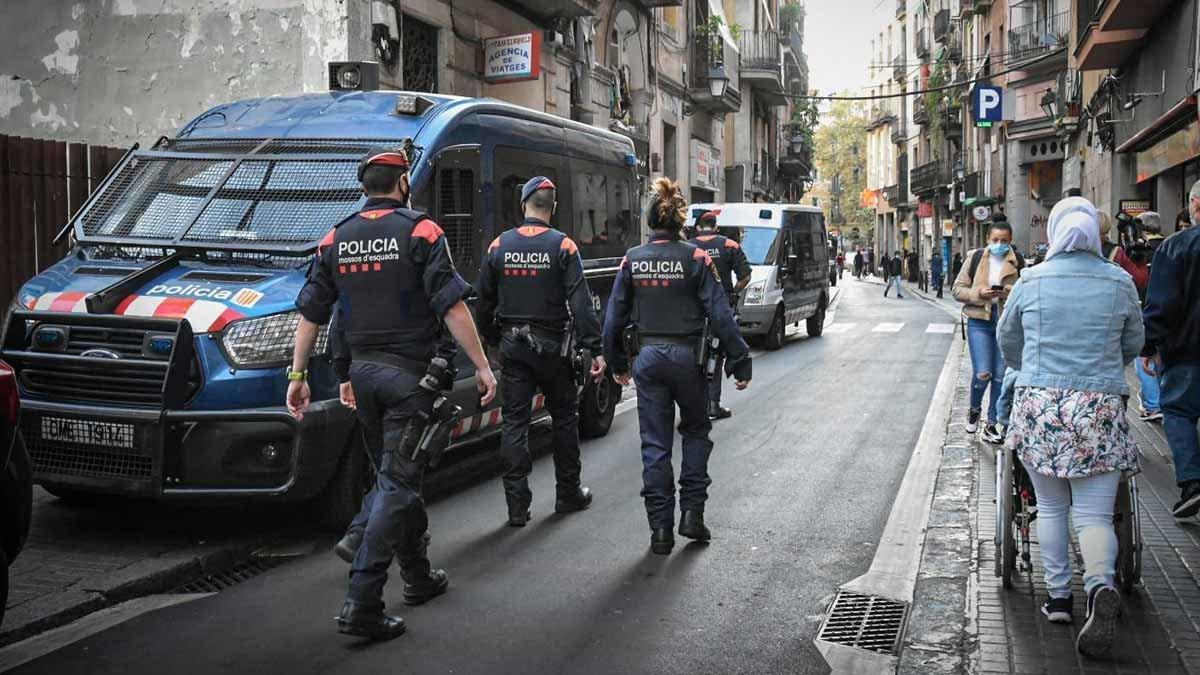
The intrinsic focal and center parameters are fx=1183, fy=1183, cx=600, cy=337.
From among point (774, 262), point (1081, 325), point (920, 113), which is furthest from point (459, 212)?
point (920, 113)

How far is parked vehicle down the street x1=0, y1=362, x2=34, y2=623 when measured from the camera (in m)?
4.65

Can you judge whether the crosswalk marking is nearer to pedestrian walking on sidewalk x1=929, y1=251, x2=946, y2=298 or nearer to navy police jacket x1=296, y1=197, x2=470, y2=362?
pedestrian walking on sidewalk x1=929, y1=251, x2=946, y2=298

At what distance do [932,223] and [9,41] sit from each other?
58.5 metres

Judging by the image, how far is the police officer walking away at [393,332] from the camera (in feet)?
16.3

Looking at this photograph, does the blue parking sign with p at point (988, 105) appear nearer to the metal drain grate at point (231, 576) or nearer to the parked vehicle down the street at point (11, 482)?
the metal drain grate at point (231, 576)

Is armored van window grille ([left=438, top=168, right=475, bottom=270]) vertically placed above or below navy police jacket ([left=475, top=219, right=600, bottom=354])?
above

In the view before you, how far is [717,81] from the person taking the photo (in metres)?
32.9

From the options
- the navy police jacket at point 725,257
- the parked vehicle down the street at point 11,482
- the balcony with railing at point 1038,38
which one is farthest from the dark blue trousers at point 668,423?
the balcony with railing at point 1038,38

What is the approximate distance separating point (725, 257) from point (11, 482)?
8.20 metres

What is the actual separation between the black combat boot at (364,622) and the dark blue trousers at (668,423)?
199 cm

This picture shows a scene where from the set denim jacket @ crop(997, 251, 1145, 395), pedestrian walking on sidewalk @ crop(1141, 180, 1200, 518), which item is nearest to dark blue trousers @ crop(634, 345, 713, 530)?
denim jacket @ crop(997, 251, 1145, 395)

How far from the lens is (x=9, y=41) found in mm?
15180

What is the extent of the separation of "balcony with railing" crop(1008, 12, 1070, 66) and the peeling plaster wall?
92.5ft

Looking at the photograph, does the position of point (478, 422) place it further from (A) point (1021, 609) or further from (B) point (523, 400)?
(A) point (1021, 609)
